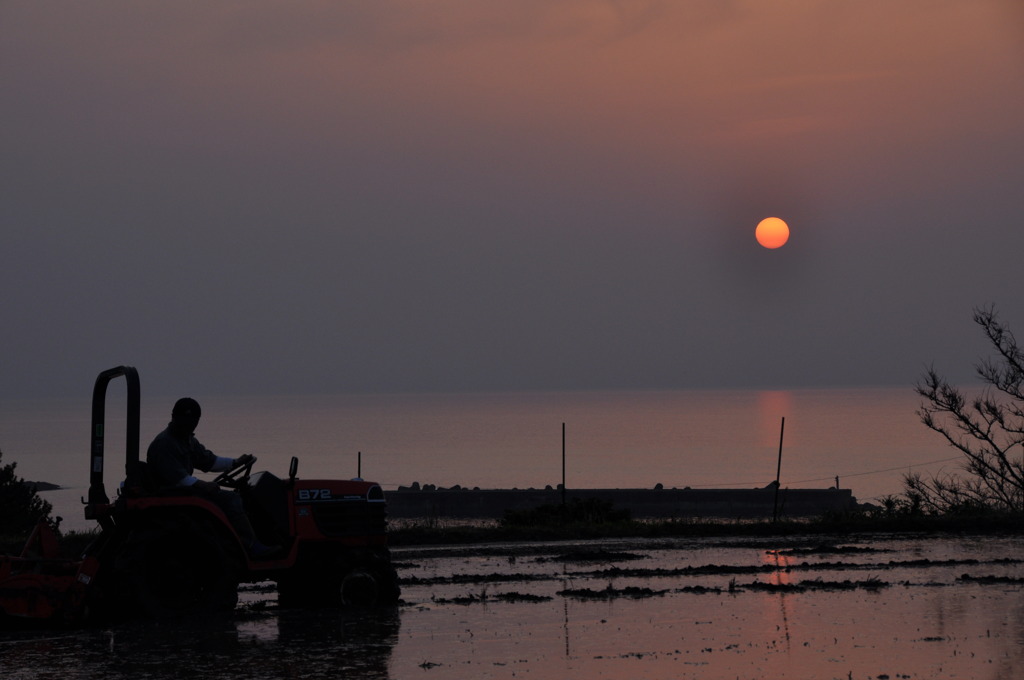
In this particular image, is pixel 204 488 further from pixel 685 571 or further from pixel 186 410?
pixel 685 571

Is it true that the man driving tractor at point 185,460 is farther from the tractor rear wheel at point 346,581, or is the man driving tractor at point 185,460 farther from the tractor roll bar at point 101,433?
the tractor rear wheel at point 346,581

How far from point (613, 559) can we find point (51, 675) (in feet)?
34.2

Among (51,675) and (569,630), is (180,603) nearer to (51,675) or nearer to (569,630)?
(51,675)

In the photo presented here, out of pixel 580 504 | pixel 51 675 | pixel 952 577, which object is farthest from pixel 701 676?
pixel 580 504

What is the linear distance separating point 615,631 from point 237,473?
158 inches

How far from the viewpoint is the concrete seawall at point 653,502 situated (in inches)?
1732

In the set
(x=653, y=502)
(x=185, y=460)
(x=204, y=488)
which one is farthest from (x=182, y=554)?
(x=653, y=502)

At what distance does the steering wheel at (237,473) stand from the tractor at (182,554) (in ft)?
0.06

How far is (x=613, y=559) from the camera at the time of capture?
19547 mm

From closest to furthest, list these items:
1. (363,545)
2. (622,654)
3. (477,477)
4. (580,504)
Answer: (622,654) < (363,545) < (580,504) < (477,477)

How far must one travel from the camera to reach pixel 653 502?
47.3 m

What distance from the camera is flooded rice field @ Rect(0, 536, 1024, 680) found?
34.8 feet

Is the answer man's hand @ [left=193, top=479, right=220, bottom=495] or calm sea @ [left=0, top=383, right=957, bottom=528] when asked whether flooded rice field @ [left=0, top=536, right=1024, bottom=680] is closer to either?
man's hand @ [left=193, top=479, right=220, bottom=495]

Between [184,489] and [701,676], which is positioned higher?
[184,489]
